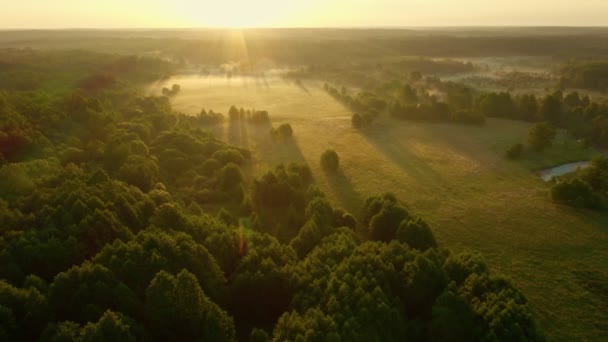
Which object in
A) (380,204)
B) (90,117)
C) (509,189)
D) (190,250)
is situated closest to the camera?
(190,250)

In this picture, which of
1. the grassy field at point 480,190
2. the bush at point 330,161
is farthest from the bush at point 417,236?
the bush at point 330,161

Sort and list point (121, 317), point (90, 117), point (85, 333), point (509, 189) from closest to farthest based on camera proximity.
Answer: point (85, 333) < point (121, 317) < point (509, 189) < point (90, 117)

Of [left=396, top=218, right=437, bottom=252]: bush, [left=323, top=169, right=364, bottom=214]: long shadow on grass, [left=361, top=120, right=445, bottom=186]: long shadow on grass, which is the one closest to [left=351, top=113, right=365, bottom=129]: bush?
[left=361, top=120, right=445, bottom=186]: long shadow on grass

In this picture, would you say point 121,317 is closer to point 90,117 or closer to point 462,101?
point 90,117

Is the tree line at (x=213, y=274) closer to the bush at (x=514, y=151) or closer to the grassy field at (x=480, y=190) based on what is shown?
the grassy field at (x=480, y=190)

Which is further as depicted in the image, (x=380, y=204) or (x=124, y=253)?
(x=380, y=204)

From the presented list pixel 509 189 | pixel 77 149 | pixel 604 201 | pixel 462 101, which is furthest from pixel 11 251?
pixel 462 101

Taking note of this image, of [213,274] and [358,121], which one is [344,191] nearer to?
[213,274]

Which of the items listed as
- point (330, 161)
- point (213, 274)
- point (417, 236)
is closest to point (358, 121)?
point (330, 161)
